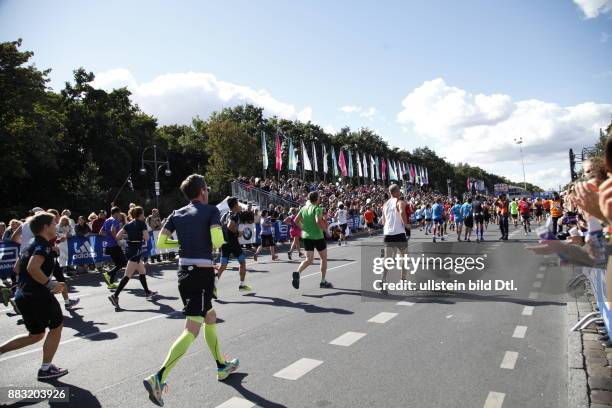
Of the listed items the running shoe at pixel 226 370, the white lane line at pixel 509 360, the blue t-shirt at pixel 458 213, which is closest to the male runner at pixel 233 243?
the running shoe at pixel 226 370

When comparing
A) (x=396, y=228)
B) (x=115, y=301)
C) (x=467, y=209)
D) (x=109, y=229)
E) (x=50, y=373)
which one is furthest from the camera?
(x=467, y=209)

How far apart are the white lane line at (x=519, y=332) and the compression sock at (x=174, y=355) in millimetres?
3941

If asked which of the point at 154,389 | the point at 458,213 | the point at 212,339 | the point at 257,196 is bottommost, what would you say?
the point at 154,389

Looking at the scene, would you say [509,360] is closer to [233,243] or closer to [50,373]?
[50,373]

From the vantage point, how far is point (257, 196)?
28.8 m

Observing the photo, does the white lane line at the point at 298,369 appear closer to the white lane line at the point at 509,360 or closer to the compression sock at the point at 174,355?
the compression sock at the point at 174,355

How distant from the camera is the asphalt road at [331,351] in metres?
4.02

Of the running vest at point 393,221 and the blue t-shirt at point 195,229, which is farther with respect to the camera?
the running vest at point 393,221

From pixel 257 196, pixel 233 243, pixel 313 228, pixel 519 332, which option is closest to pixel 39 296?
pixel 233 243

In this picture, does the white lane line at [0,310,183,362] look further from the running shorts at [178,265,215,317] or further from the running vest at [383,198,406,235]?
the running vest at [383,198,406,235]

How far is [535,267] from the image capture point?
10953 mm

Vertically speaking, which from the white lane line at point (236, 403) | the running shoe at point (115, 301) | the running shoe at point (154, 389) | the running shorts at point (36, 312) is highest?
the running shorts at point (36, 312)

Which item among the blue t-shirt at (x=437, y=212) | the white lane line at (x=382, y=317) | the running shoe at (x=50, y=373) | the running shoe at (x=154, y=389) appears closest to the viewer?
the running shoe at (x=154, y=389)

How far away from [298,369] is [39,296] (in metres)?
2.78
